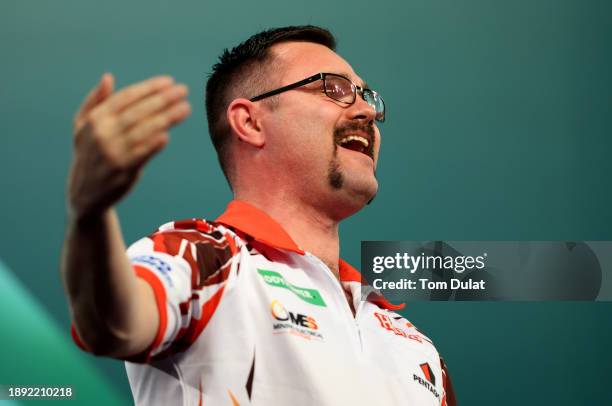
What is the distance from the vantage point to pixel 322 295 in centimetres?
110

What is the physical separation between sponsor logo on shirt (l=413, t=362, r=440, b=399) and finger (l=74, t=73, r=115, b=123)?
0.72 m

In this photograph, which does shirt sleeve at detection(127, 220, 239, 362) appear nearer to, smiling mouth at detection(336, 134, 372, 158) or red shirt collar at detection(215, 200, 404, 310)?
red shirt collar at detection(215, 200, 404, 310)

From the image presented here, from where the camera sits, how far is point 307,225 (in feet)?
4.26

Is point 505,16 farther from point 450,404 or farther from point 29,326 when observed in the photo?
point 29,326

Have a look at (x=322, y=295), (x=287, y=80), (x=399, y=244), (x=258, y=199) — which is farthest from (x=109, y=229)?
(x=399, y=244)

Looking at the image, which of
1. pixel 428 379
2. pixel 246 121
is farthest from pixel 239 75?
pixel 428 379

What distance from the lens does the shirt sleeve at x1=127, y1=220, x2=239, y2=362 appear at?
2.69 ft

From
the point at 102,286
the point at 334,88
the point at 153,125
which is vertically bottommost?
the point at 102,286

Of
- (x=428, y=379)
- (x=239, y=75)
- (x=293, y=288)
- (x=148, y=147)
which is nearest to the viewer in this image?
(x=148, y=147)

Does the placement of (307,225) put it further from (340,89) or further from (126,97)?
(126,97)

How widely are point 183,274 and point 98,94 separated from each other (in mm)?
302

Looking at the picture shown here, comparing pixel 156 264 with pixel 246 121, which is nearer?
pixel 156 264

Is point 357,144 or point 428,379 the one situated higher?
point 357,144

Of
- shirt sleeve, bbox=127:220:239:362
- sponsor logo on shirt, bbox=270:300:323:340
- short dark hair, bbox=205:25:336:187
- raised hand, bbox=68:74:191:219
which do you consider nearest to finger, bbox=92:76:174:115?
raised hand, bbox=68:74:191:219
